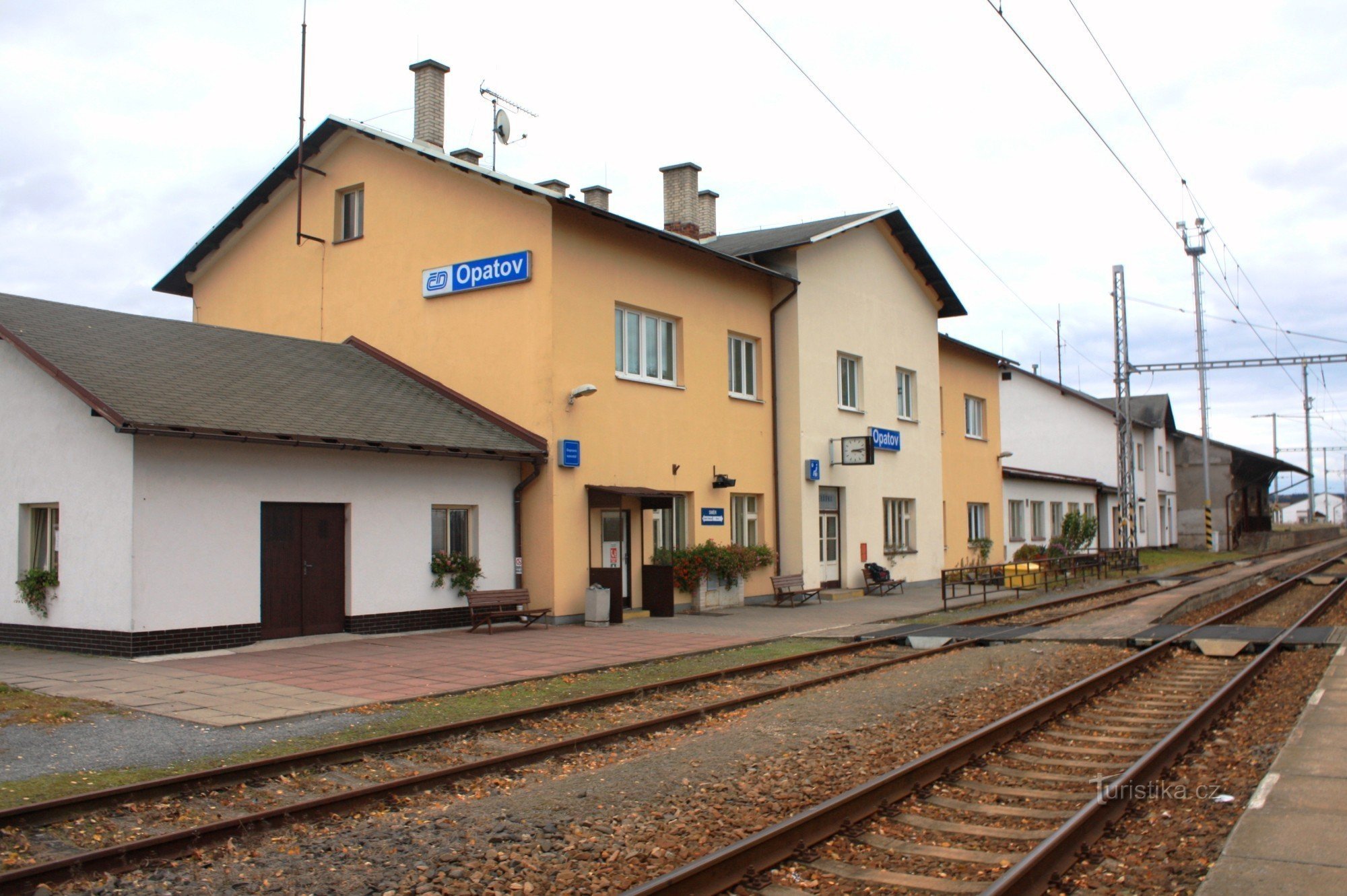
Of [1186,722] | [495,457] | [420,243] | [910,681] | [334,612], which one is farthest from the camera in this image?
[420,243]

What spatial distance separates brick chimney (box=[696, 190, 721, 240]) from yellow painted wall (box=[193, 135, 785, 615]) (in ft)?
13.1

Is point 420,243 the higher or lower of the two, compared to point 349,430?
higher

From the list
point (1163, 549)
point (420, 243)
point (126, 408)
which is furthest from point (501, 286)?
point (1163, 549)

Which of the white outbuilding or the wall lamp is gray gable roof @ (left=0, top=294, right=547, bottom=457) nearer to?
the white outbuilding

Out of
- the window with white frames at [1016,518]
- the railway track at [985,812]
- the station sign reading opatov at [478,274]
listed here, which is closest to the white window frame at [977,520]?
the window with white frames at [1016,518]

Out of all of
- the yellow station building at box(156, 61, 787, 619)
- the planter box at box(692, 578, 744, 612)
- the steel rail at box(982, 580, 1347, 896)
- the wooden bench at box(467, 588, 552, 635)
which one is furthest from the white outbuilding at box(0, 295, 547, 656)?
the steel rail at box(982, 580, 1347, 896)

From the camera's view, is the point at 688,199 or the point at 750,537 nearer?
the point at 750,537

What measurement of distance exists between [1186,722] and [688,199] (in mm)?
19136

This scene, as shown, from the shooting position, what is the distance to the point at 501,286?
18594 mm

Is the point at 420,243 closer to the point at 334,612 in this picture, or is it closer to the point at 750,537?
the point at 334,612

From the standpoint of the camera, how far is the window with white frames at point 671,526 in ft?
66.9

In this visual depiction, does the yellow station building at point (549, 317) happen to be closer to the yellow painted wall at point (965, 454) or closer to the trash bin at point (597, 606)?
the trash bin at point (597, 606)

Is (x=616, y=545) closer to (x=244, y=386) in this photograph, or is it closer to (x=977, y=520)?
(x=244, y=386)

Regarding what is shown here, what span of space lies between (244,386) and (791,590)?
11.5 meters
